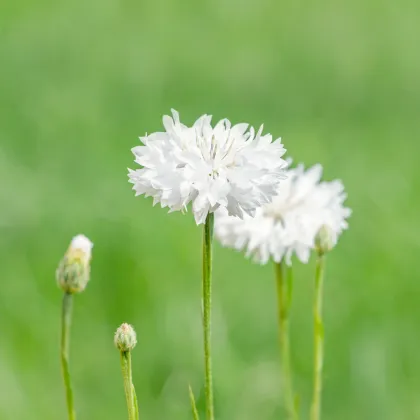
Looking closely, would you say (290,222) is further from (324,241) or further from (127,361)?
(127,361)

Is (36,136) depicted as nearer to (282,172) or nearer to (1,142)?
(1,142)

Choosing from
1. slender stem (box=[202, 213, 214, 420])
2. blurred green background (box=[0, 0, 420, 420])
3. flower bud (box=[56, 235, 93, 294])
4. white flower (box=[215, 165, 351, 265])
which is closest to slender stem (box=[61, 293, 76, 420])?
flower bud (box=[56, 235, 93, 294])

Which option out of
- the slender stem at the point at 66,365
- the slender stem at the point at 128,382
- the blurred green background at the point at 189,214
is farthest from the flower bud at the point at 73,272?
the blurred green background at the point at 189,214

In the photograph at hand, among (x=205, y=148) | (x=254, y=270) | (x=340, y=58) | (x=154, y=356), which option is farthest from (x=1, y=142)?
(x=205, y=148)

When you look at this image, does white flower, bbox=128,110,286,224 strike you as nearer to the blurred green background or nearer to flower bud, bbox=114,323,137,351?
flower bud, bbox=114,323,137,351

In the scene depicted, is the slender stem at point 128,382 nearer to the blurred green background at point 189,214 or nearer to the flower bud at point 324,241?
the flower bud at point 324,241

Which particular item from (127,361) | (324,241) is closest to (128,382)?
(127,361)
